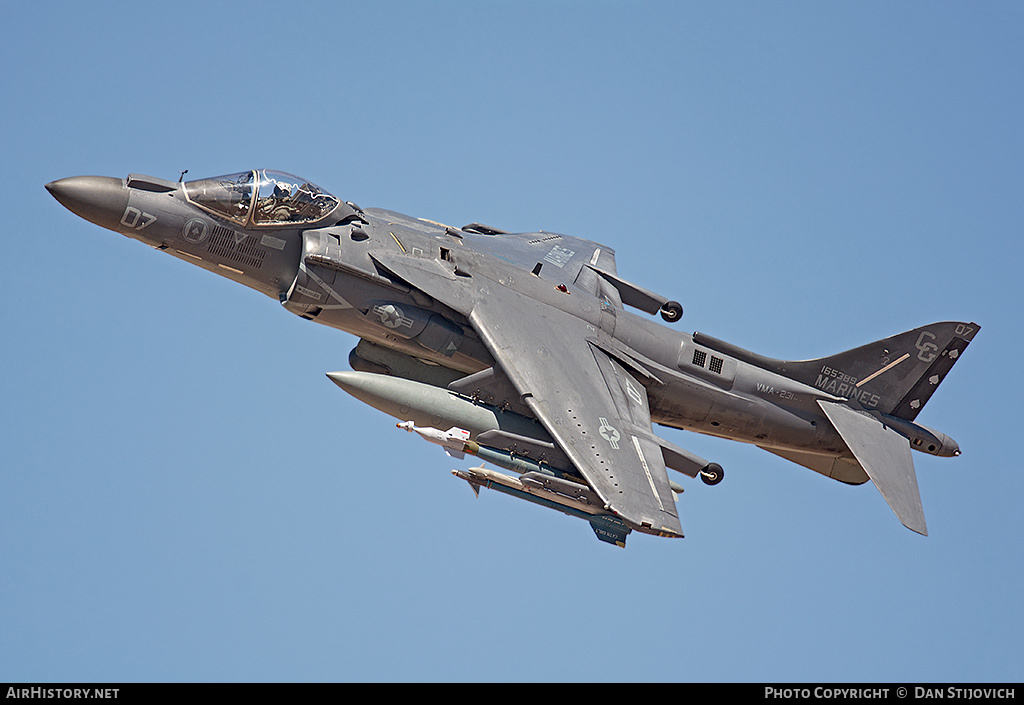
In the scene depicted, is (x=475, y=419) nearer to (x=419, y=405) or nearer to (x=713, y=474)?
(x=419, y=405)

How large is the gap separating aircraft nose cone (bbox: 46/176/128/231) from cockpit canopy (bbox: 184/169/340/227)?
1.14m

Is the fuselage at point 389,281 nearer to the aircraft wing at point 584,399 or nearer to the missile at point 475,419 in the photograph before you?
the aircraft wing at point 584,399

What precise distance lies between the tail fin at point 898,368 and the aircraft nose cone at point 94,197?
A: 13.3m

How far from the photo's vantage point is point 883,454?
2366 centimetres

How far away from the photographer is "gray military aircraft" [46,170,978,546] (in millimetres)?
20797

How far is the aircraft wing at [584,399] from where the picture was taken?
20.1m

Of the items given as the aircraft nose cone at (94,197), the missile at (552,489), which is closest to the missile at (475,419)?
the missile at (552,489)

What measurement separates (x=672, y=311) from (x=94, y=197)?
36.5 ft

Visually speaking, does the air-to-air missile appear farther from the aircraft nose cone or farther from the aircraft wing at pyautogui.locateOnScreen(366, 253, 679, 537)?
the aircraft nose cone

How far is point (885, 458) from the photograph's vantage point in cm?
2359

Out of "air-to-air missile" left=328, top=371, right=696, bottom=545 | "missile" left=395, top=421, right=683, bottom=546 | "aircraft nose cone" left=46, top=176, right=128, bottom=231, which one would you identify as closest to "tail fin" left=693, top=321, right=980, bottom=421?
"air-to-air missile" left=328, top=371, right=696, bottom=545

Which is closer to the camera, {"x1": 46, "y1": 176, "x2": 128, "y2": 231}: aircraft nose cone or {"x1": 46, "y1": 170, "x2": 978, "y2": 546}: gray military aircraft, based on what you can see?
{"x1": 46, "y1": 170, "x2": 978, "y2": 546}: gray military aircraft
